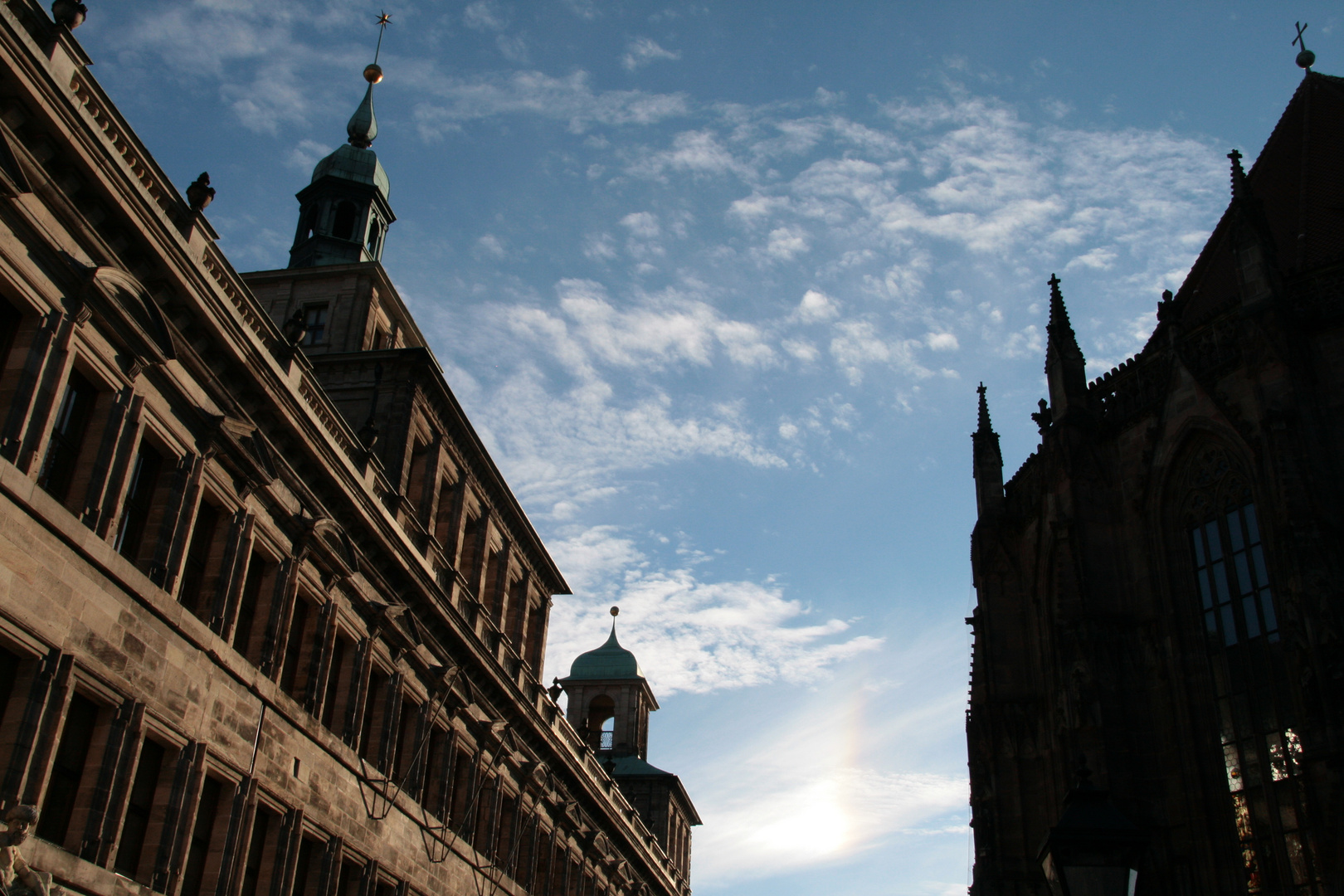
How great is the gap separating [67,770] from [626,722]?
5337cm

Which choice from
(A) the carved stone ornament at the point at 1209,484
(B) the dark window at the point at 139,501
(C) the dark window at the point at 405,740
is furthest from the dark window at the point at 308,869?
(A) the carved stone ornament at the point at 1209,484

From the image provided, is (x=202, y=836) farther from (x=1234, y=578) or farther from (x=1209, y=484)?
(x=1209, y=484)

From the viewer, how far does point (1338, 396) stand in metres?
23.5

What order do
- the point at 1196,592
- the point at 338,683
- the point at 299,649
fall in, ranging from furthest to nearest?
1. the point at 1196,592
2. the point at 338,683
3. the point at 299,649

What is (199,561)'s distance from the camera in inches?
696

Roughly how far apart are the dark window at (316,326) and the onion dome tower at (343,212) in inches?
116

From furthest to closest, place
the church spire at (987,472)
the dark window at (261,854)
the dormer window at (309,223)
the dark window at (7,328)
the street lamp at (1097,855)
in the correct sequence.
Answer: the dormer window at (309,223) → the church spire at (987,472) → the dark window at (261,854) → the dark window at (7,328) → the street lamp at (1097,855)

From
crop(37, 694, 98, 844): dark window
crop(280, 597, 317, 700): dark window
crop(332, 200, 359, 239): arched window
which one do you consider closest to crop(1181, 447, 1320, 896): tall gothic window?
crop(280, 597, 317, 700): dark window

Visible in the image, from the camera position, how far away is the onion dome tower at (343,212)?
3753 cm

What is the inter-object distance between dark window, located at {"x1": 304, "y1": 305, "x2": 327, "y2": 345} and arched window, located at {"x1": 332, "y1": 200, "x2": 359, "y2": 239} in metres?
4.58

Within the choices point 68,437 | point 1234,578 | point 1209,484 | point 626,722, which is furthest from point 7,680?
point 626,722

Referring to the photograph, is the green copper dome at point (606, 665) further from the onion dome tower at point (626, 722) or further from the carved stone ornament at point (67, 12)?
the carved stone ornament at point (67, 12)

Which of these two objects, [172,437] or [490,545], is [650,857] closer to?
[490,545]

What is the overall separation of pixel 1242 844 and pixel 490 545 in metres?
21.4
